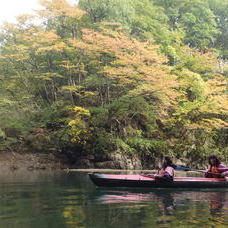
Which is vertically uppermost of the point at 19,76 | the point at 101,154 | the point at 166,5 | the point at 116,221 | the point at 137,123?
the point at 166,5

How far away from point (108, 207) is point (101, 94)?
1193 centimetres

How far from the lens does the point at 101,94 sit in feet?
61.3

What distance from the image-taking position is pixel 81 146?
59.7ft

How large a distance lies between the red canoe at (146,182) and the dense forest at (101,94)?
21.6ft

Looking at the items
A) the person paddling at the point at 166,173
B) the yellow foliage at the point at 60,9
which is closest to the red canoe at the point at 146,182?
the person paddling at the point at 166,173

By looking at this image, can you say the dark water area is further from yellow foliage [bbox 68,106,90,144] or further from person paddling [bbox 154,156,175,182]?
yellow foliage [bbox 68,106,90,144]

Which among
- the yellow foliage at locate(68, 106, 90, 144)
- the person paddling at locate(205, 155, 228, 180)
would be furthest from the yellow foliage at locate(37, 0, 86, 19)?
the person paddling at locate(205, 155, 228, 180)

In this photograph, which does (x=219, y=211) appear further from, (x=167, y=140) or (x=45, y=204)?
(x=167, y=140)

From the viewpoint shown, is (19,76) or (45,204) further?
(19,76)

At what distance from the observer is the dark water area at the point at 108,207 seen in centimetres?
565

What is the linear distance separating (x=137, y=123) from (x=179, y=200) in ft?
38.3

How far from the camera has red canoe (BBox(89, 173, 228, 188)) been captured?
34.0ft

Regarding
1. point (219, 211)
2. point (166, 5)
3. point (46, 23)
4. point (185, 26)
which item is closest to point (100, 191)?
point (219, 211)

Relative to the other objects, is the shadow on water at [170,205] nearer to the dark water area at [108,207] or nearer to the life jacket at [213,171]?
the dark water area at [108,207]
